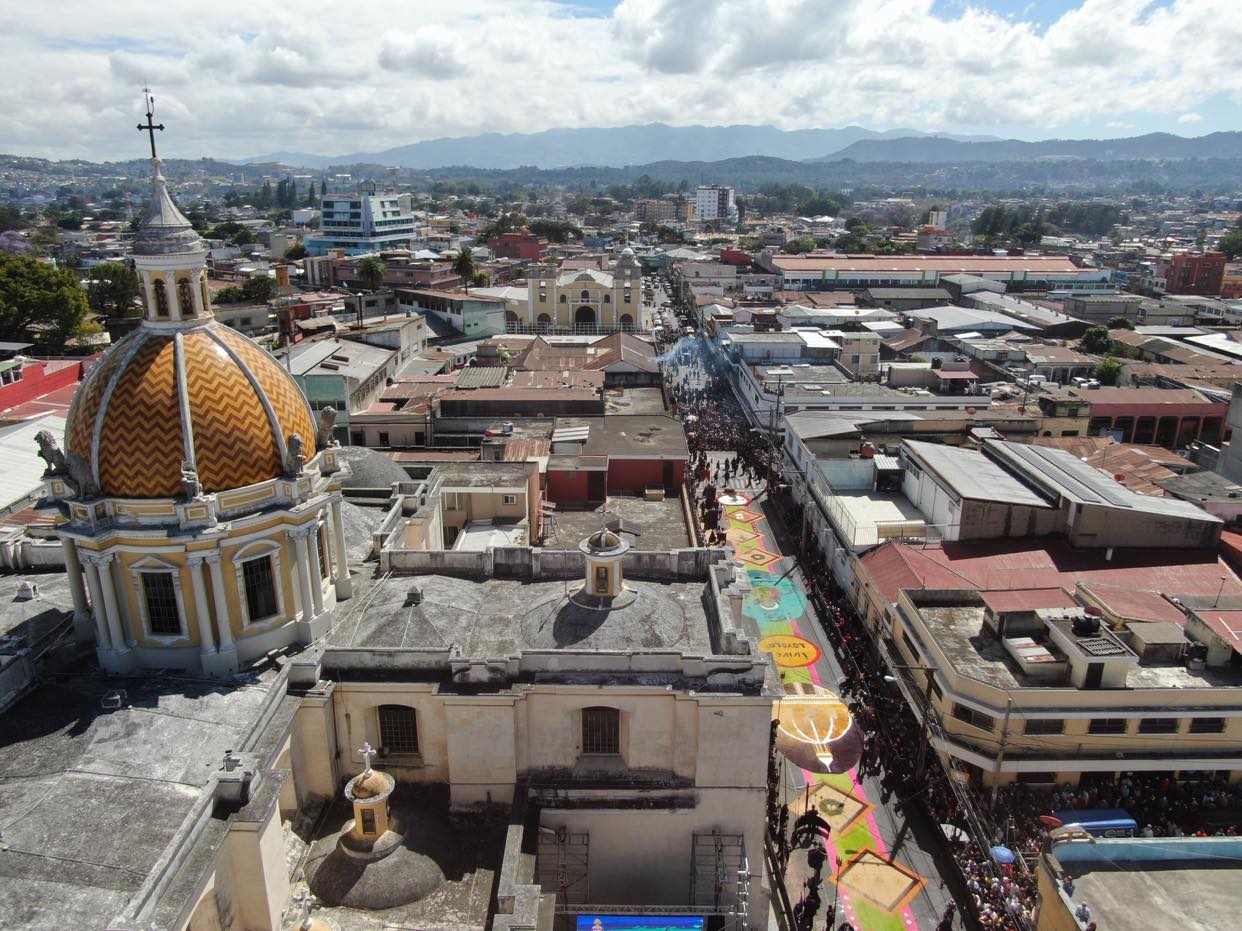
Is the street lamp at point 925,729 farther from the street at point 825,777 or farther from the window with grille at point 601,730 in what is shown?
the window with grille at point 601,730

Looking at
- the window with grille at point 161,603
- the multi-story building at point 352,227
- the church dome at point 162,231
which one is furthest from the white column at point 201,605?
the multi-story building at point 352,227

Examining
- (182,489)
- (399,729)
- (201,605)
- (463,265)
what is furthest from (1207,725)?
(463,265)

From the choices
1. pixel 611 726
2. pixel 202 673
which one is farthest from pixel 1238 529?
pixel 202 673

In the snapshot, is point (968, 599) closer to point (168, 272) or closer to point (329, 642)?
point (329, 642)

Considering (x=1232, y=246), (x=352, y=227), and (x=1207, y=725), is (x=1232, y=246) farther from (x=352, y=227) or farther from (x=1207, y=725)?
(x=1207, y=725)

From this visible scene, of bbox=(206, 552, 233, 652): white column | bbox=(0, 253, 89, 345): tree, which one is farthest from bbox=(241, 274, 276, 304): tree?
A: bbox=(206, 552, 233, 652): white column

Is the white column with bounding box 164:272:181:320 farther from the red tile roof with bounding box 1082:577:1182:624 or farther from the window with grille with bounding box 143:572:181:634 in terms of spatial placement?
the red tile roof with bounding box 1082:577:1182:624
